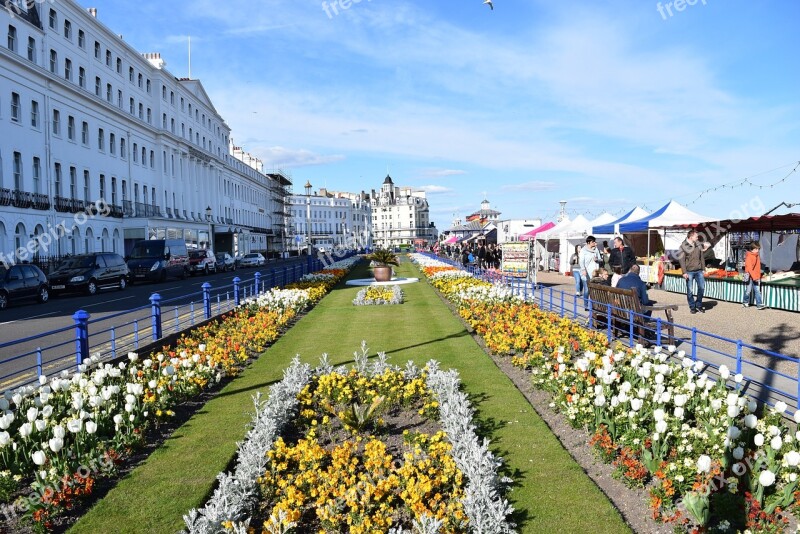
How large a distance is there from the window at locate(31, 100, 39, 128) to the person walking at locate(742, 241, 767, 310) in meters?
38.1

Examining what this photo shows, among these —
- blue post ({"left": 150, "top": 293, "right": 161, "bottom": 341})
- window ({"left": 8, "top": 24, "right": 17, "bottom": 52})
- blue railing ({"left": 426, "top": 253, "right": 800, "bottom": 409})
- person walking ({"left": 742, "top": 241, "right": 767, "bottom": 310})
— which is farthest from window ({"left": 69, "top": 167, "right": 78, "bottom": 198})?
person walking ({"left": 742, "top": 241, "right": 767, "bottom": 310})

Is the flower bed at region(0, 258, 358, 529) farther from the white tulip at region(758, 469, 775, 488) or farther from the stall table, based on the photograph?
the stall table

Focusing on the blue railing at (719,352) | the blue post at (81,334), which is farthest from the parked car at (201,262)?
the blue railing at (719,352)

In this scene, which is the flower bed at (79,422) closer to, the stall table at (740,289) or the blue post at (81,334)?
the blue post at (81,334)

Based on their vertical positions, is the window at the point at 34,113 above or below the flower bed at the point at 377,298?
above

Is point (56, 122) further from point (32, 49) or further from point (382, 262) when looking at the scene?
point (382, 262)

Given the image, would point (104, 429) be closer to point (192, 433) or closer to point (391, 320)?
point (192, 433)

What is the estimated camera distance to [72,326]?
8516mm

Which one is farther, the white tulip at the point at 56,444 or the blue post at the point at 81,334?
the blue post at the point at 81,334

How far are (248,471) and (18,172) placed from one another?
116ft

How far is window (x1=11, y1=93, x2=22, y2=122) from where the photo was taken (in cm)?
3325

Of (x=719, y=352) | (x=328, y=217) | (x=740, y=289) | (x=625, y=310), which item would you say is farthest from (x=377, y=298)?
(x=328, y=217)

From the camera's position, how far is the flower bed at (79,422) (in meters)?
5.33

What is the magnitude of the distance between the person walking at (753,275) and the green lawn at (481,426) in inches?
381
